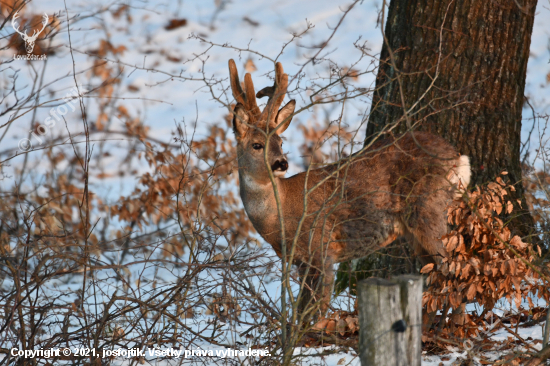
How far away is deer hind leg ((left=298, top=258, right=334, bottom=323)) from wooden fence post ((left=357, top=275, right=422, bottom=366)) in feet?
1.12

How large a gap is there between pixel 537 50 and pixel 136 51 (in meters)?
8.78

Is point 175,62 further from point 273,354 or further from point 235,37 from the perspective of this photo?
point 273,354

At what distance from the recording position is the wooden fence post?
2.61 metres

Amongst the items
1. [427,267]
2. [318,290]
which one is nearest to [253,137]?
[318,290]

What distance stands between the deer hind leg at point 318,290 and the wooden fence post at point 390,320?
1.12ft

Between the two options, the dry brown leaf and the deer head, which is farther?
the deer head

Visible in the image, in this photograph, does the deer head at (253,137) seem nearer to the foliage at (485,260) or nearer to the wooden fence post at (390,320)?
the foliage at (485,260)

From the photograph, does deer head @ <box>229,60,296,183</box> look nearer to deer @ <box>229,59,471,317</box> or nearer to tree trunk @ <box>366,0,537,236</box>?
deer @ <box>229,59,471,317</box>

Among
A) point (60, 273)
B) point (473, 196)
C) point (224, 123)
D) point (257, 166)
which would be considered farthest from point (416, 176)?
point (224, 123)

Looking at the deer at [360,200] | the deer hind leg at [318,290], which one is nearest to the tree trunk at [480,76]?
the deer at [360,200]

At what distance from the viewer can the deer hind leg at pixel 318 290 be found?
3238 millimetres

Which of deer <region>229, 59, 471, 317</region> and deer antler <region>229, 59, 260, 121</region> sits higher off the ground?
deer antler <region>229, 59, 260, 121</region>

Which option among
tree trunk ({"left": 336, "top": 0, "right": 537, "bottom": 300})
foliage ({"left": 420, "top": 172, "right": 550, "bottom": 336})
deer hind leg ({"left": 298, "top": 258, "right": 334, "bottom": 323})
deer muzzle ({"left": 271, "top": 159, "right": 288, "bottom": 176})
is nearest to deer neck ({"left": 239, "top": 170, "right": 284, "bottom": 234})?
deer muzzle ({"left": 271, "top": 159, "right": 288, "bottom": 176})

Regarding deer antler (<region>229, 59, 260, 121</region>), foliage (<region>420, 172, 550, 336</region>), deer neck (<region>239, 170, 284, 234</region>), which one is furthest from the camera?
deer neck (<region>239, 170, 284, 234</region>)
